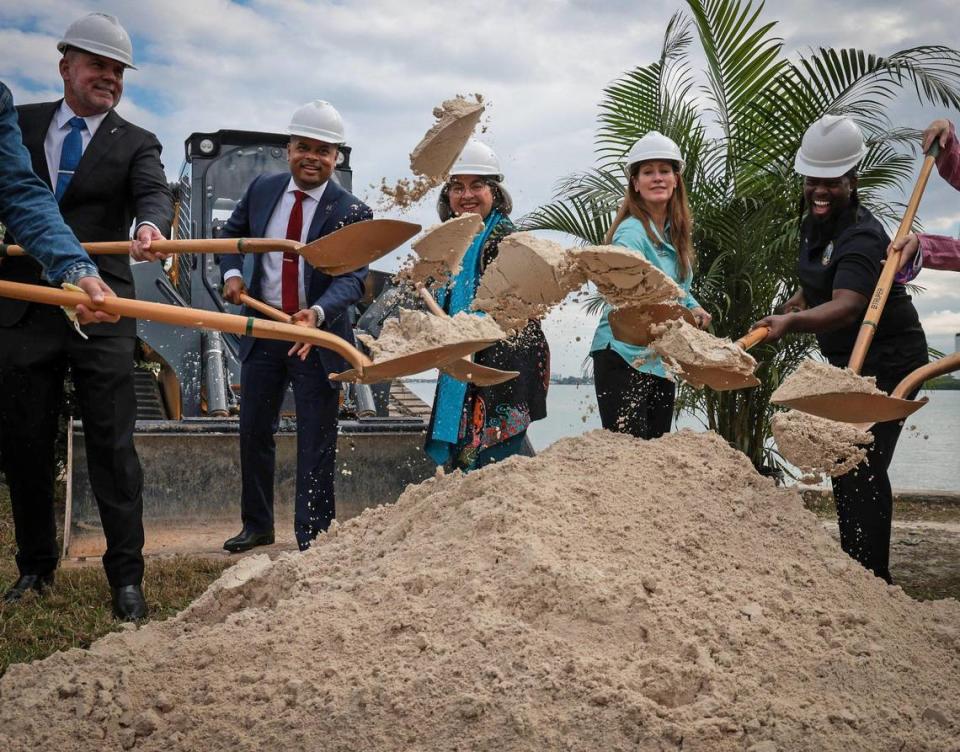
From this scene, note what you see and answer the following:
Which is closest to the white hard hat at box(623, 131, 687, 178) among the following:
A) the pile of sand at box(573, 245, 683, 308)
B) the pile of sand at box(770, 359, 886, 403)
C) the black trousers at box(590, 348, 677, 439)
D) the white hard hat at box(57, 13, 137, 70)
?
the black trousers at box(590, 348, 677, 439)

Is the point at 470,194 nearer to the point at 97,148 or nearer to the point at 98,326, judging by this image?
the point at 97,148

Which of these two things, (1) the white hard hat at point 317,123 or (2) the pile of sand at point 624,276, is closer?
(2) the pile of sand at point 624,276

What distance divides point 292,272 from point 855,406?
7.15 feet

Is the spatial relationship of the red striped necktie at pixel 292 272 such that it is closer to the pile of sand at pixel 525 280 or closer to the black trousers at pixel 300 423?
the black trousers at pixel 300 423

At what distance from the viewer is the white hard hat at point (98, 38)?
3.18m

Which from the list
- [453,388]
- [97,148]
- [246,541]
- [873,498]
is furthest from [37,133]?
[873,498]

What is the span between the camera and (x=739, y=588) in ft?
7.98

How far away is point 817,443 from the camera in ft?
9.87

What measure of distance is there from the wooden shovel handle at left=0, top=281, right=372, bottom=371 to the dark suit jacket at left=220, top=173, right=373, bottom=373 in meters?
1.32

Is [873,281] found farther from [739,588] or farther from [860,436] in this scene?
[739,588]

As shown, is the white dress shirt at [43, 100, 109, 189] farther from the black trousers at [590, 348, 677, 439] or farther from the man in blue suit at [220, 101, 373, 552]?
the black trousers at [590, 348, 677, 439]

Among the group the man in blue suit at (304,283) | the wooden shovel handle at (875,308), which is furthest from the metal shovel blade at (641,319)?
the man in blue suit at (304,283)

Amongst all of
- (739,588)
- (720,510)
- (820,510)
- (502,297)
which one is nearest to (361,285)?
(502,297)

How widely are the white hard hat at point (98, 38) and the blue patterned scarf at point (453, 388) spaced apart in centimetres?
142
